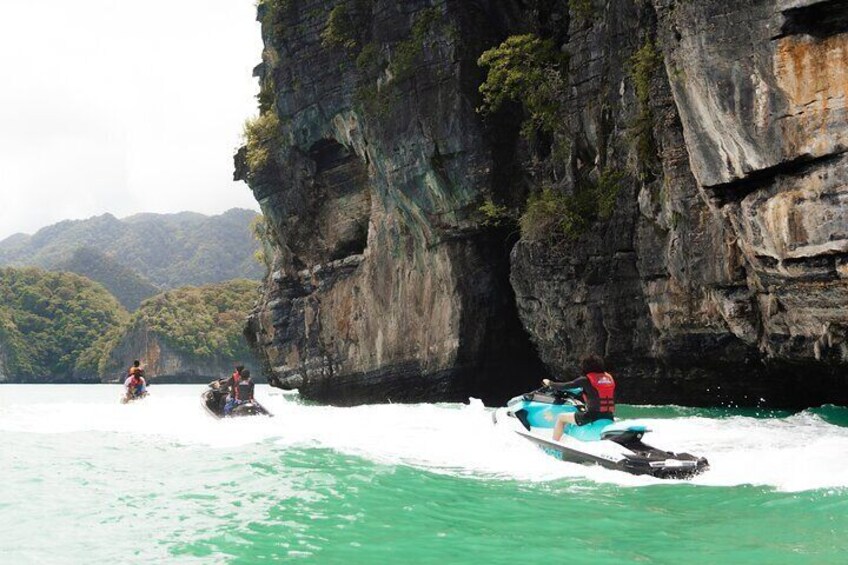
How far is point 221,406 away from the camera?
19828 mm

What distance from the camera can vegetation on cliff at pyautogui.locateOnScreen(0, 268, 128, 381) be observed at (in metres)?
89.8

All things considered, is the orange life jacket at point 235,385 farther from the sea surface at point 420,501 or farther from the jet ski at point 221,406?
the sea surface at point 420,501

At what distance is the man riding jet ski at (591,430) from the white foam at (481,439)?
0.15m

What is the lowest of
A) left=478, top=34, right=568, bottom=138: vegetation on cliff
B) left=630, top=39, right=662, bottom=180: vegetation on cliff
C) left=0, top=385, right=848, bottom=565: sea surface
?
left=0, top=385, right=848, bottom=565: sea surface

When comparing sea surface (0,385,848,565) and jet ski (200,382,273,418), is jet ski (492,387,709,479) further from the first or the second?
jet ski (200,382,273,418)

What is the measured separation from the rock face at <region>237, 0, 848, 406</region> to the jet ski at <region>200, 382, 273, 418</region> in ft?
22.0

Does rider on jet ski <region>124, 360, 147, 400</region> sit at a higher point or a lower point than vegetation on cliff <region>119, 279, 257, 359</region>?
lower

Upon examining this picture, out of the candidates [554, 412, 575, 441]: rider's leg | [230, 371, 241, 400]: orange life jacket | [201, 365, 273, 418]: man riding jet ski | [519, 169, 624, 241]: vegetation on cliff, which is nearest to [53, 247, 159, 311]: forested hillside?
[201, 365, 273, 418]: man riding jet ski

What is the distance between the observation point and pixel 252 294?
3671 inches

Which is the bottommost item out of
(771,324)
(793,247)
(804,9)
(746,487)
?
(746,487)

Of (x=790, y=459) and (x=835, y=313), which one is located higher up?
(x=835, y=313)

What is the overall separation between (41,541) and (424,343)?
56.9ft

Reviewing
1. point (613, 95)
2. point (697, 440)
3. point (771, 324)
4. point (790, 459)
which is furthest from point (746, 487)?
A: point (613, 95)

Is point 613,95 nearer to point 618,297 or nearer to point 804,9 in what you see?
point 618,297
